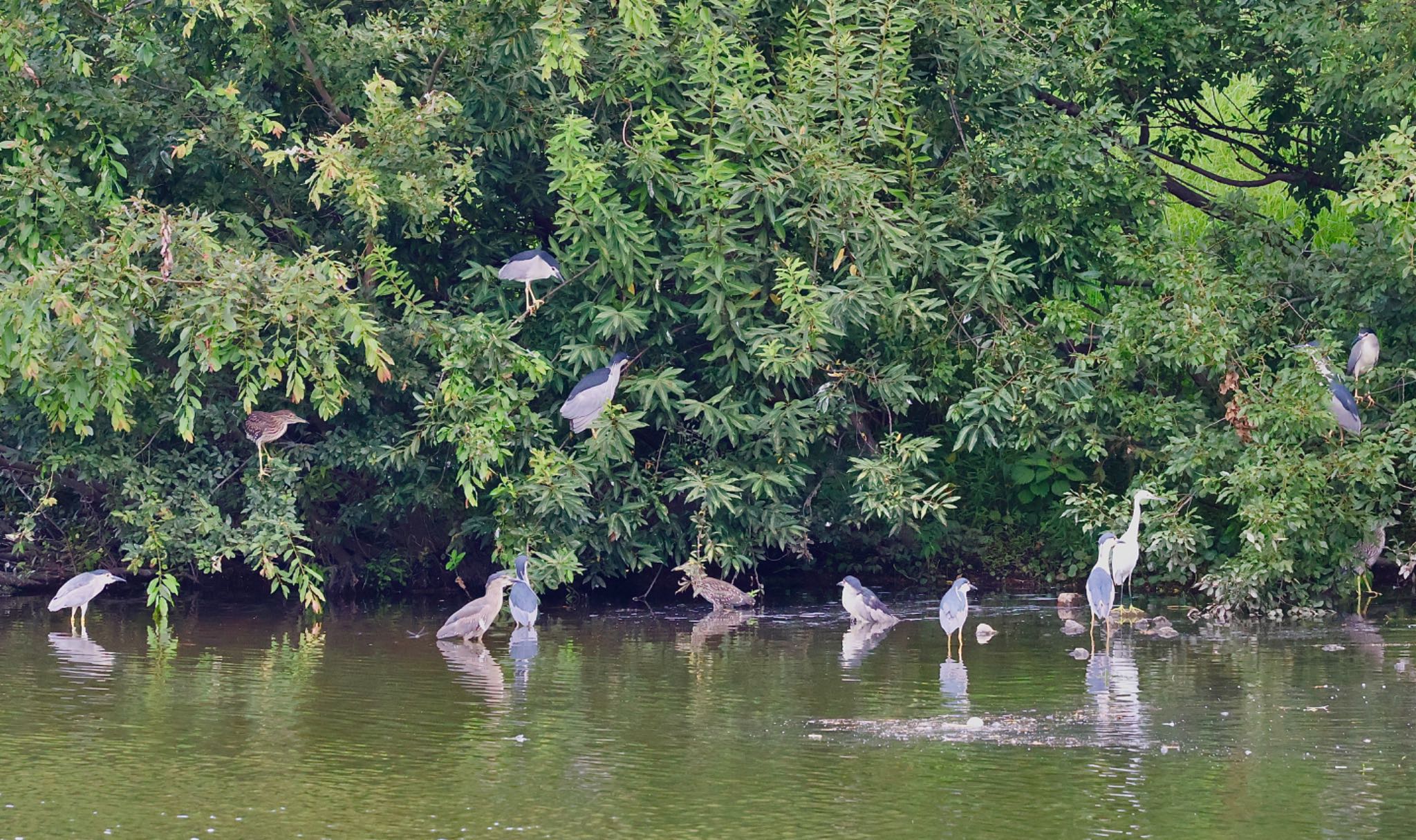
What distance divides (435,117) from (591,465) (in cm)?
294

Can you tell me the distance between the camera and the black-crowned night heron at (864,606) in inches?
556

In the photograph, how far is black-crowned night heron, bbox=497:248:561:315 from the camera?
46.3 feet

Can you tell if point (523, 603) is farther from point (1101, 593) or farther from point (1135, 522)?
Result: point (1135, 522)

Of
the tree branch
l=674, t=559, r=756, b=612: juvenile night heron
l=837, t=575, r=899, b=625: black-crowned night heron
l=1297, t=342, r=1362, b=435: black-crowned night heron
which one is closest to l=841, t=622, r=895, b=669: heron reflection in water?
l=837, t=575, r=899, b=625: black-crowned night heron

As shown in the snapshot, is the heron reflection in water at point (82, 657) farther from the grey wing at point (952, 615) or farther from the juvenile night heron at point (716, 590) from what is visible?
the grey wing at point (952, 615)

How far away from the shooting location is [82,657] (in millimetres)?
12703

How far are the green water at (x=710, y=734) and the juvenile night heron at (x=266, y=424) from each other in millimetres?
1538

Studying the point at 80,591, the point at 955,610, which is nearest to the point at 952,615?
the point at 955,610

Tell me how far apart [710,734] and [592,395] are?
4947 millimetres

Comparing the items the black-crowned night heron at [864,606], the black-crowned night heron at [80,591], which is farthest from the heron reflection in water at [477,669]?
the black-crowned night heron at [80,591]

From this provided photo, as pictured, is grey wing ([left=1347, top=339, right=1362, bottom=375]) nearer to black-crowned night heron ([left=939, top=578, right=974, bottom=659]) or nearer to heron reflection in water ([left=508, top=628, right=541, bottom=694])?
black-crowned night heron ([left=939, top=578, right=974, bottom=659])

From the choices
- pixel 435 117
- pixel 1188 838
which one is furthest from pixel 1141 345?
pixel 1188 838

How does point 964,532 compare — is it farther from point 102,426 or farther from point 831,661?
Answer: point 102,426

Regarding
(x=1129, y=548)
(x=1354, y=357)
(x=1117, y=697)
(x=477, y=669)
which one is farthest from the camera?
(x=1354, y=357)
